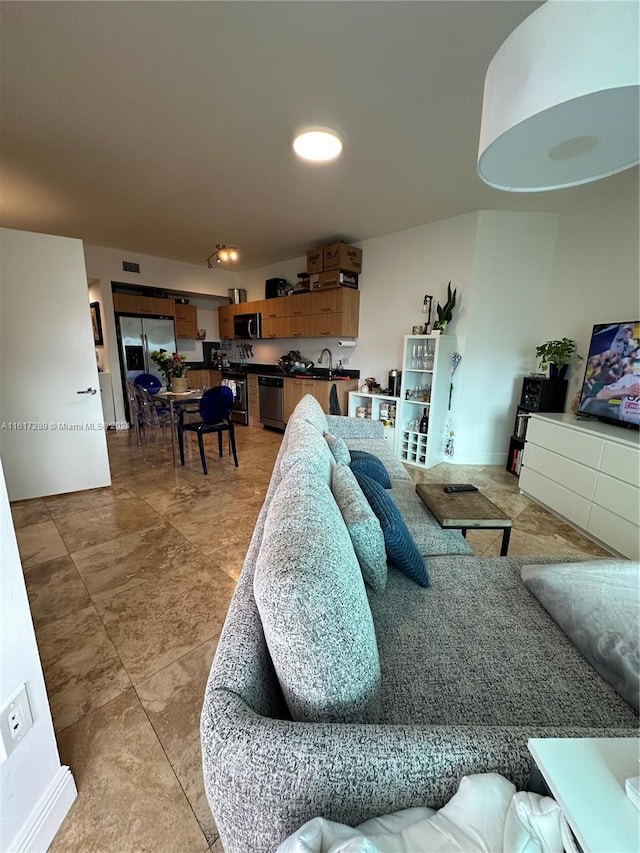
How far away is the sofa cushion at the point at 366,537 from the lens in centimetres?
108

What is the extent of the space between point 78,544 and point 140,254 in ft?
15.8

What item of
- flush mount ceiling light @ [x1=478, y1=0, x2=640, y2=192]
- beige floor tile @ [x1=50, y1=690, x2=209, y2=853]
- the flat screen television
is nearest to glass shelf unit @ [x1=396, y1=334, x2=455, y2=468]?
the flat screen television

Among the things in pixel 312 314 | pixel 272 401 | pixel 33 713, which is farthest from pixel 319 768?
pixel 272 401

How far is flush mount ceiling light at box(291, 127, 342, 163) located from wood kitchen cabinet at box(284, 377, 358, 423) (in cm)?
259

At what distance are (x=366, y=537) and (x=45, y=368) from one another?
124 inches

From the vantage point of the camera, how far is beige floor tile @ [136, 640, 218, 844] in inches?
40.8

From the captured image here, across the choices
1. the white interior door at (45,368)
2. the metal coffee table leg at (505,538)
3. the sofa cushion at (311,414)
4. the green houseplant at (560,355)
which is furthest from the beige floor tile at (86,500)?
the green houseplant at (560,355)

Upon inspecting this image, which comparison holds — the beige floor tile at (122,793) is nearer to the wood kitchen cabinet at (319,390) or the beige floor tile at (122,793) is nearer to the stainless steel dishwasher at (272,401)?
the wood kitchen cabinet at (319,390)

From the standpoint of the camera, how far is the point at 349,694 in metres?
0.67

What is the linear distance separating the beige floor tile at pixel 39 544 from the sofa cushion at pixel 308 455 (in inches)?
73.2

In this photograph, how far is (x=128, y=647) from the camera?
1.53 meters

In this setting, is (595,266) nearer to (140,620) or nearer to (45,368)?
(140,620)

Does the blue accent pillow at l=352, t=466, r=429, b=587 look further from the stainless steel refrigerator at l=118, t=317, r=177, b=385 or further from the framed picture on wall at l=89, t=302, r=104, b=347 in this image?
the framed picture on wall at l=89, t=302, r=104, b=347

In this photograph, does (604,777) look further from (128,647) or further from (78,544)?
(78,544)
